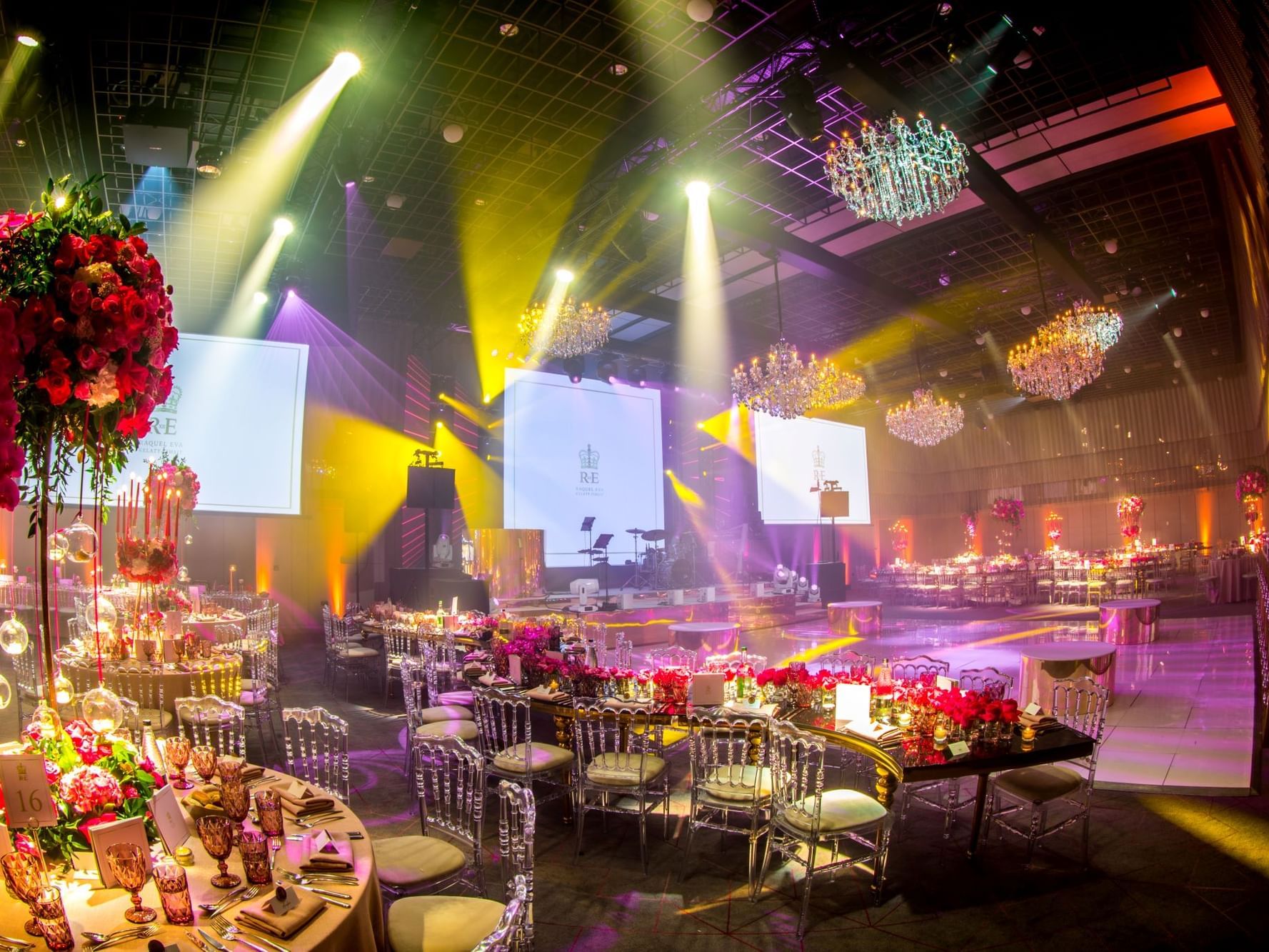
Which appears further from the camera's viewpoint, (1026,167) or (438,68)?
(1026,167)

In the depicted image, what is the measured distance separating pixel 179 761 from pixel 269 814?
0.63 metres

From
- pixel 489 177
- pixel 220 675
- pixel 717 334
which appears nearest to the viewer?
pixel 220 675

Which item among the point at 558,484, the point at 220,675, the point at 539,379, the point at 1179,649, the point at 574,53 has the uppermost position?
the point at 574,53

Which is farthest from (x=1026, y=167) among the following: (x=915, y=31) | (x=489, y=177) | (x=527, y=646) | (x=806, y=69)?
(x=527, y=646)

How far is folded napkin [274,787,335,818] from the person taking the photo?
7.83ft

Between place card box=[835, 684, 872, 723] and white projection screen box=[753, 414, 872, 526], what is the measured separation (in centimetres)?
1342

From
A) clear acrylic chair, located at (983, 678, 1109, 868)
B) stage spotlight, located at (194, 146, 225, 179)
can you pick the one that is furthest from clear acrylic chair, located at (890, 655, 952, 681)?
stage spotlight, located at (194, 146, 225, 179)

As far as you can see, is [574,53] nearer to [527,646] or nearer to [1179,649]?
[527,646]

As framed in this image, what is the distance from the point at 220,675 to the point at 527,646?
2.05 m

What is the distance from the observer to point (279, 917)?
5.55ft

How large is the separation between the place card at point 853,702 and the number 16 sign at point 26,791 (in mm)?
3382

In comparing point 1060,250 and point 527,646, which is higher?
point 1060,250

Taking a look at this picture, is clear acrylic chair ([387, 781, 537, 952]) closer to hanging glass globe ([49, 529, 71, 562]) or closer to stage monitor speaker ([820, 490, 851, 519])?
hanging glass globe ([49, 529, 71, 562])

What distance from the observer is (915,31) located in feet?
18.8
